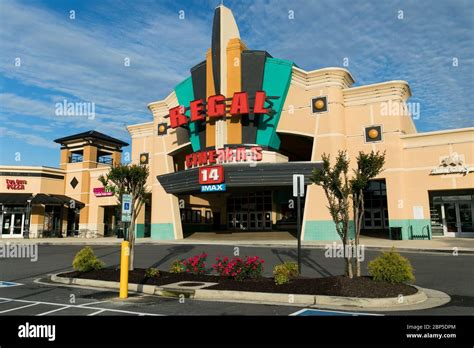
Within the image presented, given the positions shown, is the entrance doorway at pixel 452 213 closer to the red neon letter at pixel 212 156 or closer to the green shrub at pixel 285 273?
the red neon letter at pixel 212 156

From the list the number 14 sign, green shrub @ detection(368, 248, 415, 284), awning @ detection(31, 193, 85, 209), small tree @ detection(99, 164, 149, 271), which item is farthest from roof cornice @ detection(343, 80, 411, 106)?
awning @ detection(31, 193, 85, 209)

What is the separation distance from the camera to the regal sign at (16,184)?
141ft

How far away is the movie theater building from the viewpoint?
28516mm

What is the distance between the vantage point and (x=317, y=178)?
1136cm

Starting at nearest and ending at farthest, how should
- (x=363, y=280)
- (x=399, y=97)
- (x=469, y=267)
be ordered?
1. (x=363, y=280)
2. (x=469, y=267)
3. (x=399, y=97)

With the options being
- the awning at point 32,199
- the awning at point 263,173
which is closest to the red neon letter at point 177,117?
the awning at point 263,173

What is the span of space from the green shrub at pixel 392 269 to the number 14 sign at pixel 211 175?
20244mm

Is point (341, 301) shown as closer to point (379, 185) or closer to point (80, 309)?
point (80, 309)

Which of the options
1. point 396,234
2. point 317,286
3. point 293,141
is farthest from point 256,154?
point 317,286

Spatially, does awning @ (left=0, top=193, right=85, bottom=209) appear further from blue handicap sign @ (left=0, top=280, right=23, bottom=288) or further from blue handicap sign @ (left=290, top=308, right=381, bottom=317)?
blue handicap sign @ (left=290, top=308, right=381, bottom=317)
